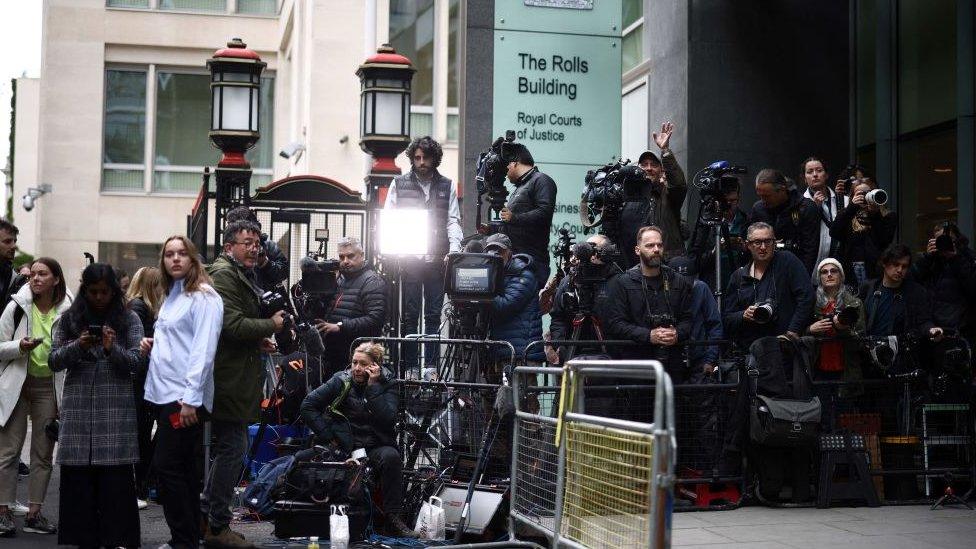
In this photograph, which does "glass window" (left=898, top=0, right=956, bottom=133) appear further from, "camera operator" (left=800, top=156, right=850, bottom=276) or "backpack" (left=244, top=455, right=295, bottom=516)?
"backpack" (left=244, top=455, right=295, bottom=516)

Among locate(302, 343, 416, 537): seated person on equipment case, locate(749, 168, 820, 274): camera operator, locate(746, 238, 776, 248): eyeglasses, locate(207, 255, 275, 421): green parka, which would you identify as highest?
locate(749, 168, 820, 274): camera operator

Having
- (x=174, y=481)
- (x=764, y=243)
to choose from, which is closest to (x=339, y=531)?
(x=174, y=481)

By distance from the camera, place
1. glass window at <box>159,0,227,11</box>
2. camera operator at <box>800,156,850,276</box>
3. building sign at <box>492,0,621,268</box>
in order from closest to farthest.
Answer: camera operator at <box>800,156,850,276</box>, building sign at <box>492,0,621,268</box>, glass window at <box>159,0,227,11</box>

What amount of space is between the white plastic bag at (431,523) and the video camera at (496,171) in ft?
9.29

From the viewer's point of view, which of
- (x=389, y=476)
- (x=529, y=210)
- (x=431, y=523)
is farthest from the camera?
(x=529, y=210)

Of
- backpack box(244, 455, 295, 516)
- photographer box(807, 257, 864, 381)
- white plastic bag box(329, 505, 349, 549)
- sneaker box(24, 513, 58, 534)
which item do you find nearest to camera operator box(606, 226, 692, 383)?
photographer box(807, 257, 864, 381)

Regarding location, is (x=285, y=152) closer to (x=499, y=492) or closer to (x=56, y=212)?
(x=56, y=212)

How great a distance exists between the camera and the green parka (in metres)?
8.80

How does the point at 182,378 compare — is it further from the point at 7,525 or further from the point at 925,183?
the point at 925,183

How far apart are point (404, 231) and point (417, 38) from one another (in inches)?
654

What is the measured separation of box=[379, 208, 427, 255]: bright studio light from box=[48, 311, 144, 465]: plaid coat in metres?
3.09

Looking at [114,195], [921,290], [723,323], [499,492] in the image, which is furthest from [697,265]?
[114,195]

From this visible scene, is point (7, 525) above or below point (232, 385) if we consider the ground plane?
below

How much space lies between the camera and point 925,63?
1480 cm
